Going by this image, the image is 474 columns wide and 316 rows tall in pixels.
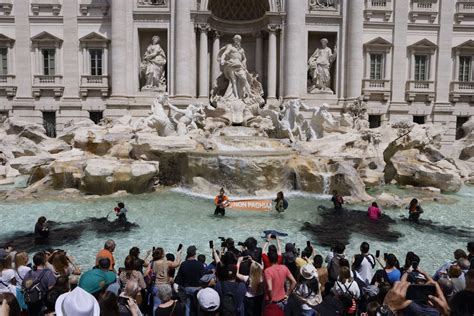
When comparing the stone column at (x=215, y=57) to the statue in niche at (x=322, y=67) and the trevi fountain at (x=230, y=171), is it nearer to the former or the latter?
the trevi fountain at (x=230, y=171)

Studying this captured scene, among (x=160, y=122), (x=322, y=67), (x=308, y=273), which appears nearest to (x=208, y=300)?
(x=308, y=273)

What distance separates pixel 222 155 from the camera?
13.2 metres

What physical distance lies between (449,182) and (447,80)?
10967mm

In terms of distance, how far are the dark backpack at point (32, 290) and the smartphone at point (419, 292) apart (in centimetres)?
384

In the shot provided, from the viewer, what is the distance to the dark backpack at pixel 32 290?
13.3ft

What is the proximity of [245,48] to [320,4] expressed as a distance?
5175 millimetres

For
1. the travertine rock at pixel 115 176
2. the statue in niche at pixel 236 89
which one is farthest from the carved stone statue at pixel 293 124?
the travertine rock at pixel 115 176

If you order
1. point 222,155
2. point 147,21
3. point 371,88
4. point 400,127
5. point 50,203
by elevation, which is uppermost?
point 147,21

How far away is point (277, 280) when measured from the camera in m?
4.16

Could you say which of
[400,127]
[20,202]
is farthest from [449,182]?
[20,202]

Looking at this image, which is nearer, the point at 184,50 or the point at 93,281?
the point at 93,281

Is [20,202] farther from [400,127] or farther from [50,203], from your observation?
[400,127]

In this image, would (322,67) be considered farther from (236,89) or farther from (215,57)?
(215,57)

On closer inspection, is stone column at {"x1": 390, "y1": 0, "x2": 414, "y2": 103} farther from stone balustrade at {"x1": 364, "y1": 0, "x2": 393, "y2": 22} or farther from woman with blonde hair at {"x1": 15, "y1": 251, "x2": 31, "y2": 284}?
woman with blonde hair at {"x1": 15, "y1": 251, "x2": 31, "y2": 284}
